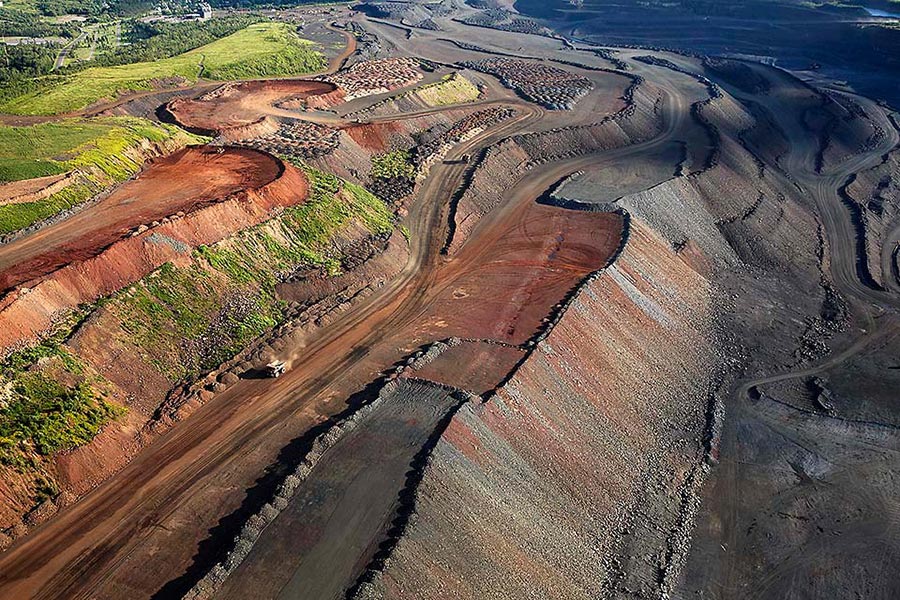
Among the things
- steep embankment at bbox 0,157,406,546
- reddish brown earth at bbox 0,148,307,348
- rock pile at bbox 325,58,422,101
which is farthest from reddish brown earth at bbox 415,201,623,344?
rock pile at bbox 325,58,422,101

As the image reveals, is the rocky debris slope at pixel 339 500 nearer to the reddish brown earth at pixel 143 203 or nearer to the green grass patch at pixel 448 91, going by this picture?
the reddish brown earth at pixel 143 203

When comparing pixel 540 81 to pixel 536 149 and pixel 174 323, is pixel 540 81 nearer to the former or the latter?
pixel 536 149

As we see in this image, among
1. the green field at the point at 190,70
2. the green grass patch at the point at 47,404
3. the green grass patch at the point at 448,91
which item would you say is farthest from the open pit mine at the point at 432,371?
the green grass patch at the point at 448,91

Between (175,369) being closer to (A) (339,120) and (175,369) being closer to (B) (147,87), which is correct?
(A) (339,120)

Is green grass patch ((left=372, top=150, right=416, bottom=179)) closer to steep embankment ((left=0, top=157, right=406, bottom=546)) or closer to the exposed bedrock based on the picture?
steep embankment ((left=0, top=157, right=406, bottom=546))

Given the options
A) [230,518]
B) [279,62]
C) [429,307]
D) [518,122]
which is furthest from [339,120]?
[230,518]
